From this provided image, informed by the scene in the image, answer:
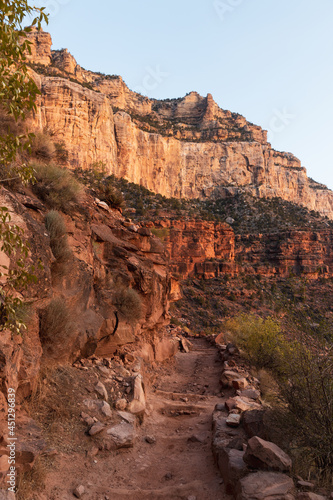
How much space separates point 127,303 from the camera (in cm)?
858

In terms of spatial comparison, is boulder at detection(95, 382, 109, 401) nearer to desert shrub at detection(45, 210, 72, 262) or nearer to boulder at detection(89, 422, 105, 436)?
boulder at detection(89, 422, 105, 436)

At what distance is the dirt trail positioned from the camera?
13.0 feet

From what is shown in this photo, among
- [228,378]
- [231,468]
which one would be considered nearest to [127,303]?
[228,378]

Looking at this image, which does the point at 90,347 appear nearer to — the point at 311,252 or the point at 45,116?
the point at 311,252

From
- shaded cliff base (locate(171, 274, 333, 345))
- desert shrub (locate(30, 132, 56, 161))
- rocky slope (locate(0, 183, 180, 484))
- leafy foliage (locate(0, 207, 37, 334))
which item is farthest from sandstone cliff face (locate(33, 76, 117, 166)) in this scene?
leafy foliage (locate(0, 207, 37, 334))

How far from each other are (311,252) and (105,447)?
52.4 metres

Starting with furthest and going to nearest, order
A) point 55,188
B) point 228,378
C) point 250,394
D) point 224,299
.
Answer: point 224,299
point 228,378
point 250,394
point 55,188

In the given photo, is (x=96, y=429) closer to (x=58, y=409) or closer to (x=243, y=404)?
(x=58, y=409)

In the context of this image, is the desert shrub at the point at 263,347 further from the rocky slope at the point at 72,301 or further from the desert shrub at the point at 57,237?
the desert shrub at the point at 57,237

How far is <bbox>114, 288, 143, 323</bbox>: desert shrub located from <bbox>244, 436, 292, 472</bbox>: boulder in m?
5.22

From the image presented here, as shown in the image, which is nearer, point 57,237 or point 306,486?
point 306,486

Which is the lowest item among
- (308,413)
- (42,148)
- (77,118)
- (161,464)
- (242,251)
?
(161,464)

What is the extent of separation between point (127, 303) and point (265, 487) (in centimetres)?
584

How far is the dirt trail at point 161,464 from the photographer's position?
396 cm
